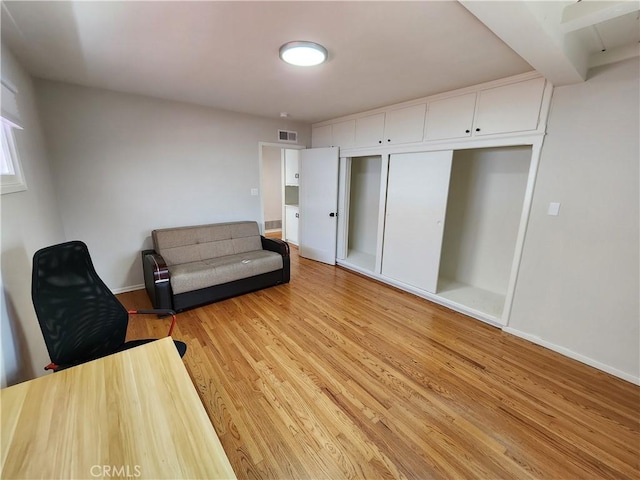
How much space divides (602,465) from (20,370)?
10.4 ft

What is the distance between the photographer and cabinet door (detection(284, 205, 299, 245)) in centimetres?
600

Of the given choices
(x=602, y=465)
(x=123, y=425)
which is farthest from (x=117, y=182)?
(x=602, y=465)

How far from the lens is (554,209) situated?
2303 mm

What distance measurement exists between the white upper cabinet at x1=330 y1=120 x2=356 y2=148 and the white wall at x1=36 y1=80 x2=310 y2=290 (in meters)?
1.13

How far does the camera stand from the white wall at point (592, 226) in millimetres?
1970

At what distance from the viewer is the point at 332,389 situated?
6.27 ft

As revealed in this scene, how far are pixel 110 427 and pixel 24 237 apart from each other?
5.26 feet

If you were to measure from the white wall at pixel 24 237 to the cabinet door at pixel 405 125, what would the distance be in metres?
3.50

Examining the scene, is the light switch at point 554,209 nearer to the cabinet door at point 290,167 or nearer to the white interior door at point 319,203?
the white interior door at point 319,203

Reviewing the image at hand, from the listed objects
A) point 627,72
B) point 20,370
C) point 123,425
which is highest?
point 627,72

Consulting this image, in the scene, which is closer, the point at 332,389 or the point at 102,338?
the point at 102,338

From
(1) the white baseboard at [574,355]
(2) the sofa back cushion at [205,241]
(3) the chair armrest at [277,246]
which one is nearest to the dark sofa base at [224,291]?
(3) the chair armrest at [277,246]

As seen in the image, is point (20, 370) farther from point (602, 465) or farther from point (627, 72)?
point (627, 72)

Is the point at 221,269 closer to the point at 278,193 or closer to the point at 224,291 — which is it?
the point at 224,291
